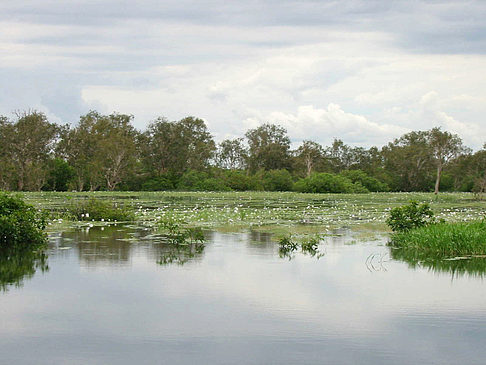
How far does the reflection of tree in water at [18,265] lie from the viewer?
1141cm

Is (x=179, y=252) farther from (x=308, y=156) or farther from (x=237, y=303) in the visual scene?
(x=308, y=156)

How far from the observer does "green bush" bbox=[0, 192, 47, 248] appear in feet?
50.2

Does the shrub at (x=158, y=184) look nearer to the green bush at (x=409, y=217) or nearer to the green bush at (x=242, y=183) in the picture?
the green bush at (x=242, y=183)

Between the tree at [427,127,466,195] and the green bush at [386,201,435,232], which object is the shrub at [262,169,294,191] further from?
the green bush at [386,201,435,232]

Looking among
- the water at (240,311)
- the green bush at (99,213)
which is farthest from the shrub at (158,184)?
the water at (240,311)

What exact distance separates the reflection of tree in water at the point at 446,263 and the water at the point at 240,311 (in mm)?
238

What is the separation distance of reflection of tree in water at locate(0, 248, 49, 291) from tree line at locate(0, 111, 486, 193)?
4652 centimetres

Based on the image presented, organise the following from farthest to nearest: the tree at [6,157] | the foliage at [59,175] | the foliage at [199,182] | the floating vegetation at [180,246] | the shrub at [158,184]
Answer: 1. the shrub at [158,184]
2. the foliage at [199,182]
3. the foliage at [59,175]
4. the tree at [6,157]
5. the floating vegetation at [180,246]

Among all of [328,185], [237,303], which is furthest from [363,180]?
[237,303]

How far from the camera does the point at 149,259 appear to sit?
45.5 ft

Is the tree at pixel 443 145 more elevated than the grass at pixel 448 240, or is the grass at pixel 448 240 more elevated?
the tree at pixel 443 145

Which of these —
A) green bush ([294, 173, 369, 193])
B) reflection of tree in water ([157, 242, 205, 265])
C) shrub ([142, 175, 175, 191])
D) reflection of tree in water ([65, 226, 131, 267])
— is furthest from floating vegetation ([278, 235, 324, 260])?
shrub ([142, 175, 175, 191])

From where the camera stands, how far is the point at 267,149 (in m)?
80.1

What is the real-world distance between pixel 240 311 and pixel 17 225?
328 inches
